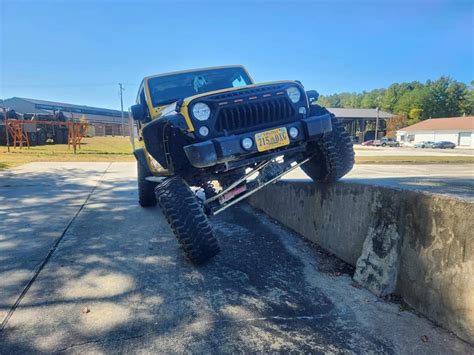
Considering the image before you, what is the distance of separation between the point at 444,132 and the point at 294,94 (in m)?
65.0

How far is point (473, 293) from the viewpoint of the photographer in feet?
8.11

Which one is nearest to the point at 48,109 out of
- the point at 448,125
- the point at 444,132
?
the point at 444,132

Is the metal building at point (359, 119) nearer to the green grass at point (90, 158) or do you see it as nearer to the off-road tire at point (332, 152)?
the green grass at point (90, 158)

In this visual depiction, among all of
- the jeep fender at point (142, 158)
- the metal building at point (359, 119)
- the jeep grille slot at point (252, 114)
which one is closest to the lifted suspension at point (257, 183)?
the jeep grille slot at point (252, 114)

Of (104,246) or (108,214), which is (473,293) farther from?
(108,214)

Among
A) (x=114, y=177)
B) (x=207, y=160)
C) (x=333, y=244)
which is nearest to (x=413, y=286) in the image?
(x=333, y=244)

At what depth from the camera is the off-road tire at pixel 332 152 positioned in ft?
13.5

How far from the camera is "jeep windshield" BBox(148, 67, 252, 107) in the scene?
4.91 metres

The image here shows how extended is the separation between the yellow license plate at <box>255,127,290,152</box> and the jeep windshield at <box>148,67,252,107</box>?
1.65 meters

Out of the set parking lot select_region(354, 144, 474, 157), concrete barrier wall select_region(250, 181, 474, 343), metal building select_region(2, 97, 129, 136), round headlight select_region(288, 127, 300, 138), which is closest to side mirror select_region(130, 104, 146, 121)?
round headlight select_region(288, 127, 300, 138)

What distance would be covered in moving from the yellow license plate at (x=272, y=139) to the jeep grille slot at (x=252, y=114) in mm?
167

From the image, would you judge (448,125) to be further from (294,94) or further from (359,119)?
(294,94)

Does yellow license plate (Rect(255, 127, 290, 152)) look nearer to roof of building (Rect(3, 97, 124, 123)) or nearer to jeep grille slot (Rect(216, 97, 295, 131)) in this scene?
jeep grille slot (Rect(216, 97, 295, 131))

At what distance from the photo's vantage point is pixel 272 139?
11.7 ft
